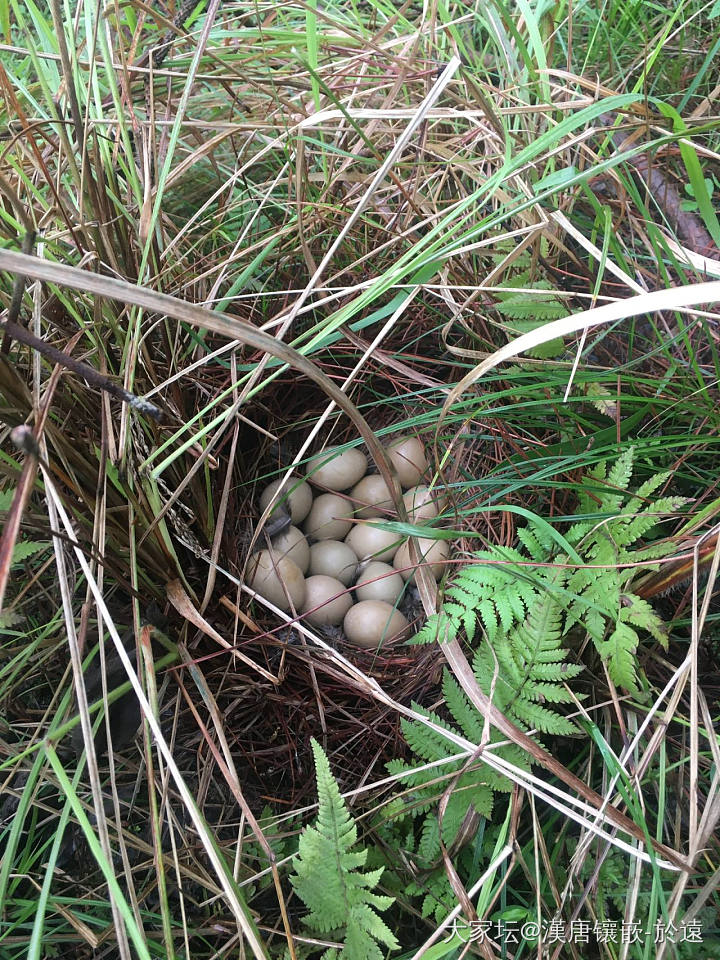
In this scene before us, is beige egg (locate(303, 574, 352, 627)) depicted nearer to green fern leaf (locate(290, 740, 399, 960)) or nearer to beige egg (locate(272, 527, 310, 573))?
beige egg (locate(272, 527, 310, 573))

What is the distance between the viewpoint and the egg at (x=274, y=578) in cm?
146

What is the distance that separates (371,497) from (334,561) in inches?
6.9

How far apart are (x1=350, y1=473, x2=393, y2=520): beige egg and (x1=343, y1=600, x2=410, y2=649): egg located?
0.24m

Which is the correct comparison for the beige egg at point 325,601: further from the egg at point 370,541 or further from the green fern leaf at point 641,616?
the green fern leaf at point 641,616

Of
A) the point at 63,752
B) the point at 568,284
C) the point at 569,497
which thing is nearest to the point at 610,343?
the point at 568,284

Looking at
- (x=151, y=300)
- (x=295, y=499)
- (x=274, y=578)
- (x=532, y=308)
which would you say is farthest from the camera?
(x=295, y=499)

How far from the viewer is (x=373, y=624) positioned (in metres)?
1.49

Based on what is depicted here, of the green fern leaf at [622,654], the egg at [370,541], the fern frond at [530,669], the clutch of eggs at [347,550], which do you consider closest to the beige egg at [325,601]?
the clutch of eggs at [347,550]

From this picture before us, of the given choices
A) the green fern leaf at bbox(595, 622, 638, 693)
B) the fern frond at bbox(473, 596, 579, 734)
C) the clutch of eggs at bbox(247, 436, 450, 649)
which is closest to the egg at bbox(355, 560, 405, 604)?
the clutch of eggs at bbox(247, 436, 450, 649)

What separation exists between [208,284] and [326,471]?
19.8 inches

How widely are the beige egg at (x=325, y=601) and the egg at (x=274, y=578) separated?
0.15 feet

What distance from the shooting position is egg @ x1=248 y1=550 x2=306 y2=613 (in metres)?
1.46

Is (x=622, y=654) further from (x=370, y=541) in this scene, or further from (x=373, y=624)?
(x=370, y=541)

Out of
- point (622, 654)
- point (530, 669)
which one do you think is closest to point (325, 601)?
point (530, 669)
